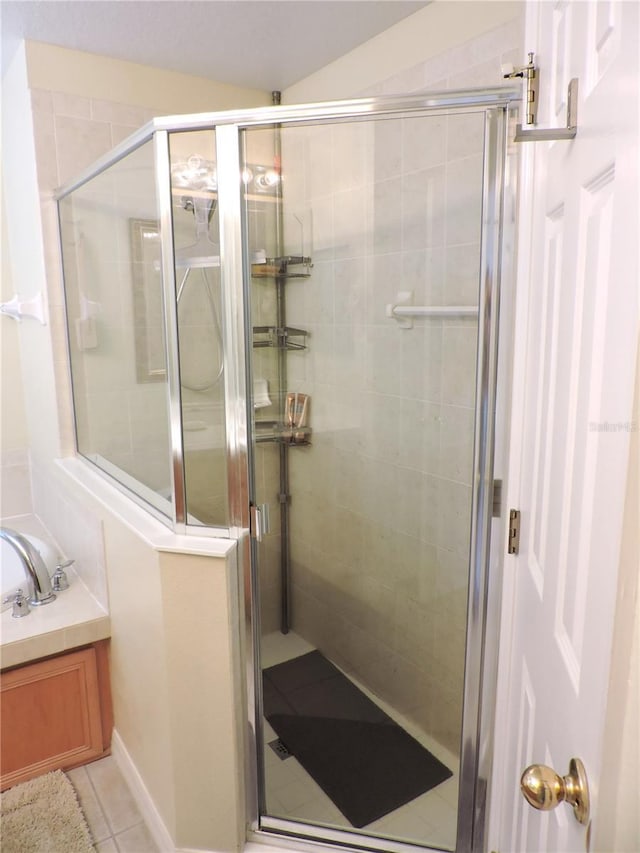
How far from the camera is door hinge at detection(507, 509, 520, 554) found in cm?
121

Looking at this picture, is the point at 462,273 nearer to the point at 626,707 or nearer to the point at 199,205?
the point at 199,205

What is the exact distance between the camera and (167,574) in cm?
154

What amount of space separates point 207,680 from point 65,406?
1367 millimetres

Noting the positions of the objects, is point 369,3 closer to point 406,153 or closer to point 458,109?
point 406,153

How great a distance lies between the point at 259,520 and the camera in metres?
1.58

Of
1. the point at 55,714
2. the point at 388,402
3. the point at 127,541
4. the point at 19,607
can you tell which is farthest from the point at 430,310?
the point at 55,714

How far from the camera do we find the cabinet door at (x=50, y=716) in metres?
1.97

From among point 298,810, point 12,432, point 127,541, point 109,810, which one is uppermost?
point 12,432

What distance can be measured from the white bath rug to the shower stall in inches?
22.4

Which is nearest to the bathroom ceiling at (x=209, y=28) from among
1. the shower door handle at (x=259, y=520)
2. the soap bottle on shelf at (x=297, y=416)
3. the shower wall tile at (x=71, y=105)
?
the shower wall tile at (x=71, y=105)

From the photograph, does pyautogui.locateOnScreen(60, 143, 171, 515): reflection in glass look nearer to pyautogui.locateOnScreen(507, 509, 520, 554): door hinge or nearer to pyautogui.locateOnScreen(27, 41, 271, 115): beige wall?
pyautogui.locateOnScreen(27, 41, 271, 115): beige wall

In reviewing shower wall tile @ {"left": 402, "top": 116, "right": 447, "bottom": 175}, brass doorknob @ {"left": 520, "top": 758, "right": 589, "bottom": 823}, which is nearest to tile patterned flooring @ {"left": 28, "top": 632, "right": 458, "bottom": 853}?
brass doorknob @ {"left": 520, "top": 758, "right": 589, "bottom": 823}

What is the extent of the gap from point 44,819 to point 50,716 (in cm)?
30

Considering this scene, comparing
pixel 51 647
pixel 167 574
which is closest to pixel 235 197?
pixel 167 574
